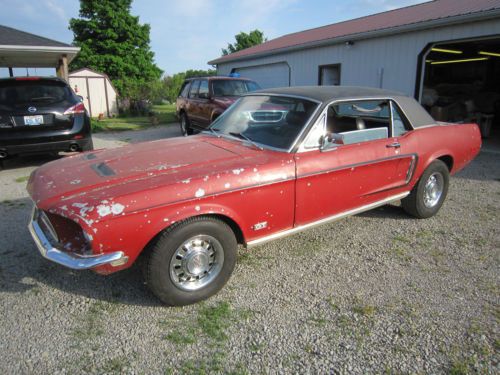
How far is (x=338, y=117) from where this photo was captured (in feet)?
13.6

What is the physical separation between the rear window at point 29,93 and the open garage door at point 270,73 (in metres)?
9.80

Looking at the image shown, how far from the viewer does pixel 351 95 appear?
3691mm

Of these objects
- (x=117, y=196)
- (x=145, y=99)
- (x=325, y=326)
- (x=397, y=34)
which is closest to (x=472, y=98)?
Answer: (x=397, y=34)

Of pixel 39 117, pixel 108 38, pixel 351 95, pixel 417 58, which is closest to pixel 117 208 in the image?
pixel 351 95

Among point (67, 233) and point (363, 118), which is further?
point (363, 118)

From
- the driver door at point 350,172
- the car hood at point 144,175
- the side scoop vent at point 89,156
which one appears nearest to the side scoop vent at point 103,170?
the car hood at point 144,175

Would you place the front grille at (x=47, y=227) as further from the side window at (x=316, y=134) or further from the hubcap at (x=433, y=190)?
the hubcap at (x=433, y=190)

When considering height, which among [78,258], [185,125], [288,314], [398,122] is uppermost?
[398,122]

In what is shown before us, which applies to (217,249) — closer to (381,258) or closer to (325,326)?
(325,326)

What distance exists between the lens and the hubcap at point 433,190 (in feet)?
14.7

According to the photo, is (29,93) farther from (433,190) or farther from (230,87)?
(433,190)

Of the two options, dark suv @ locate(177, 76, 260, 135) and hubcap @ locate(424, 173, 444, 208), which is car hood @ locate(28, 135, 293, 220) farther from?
dark suv @ locate(177, 76, 260, 135)

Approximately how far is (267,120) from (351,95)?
0.91 meters

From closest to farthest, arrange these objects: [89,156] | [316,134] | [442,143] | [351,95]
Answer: [316,134] < [89,156] < [351,95] < [442,143]
